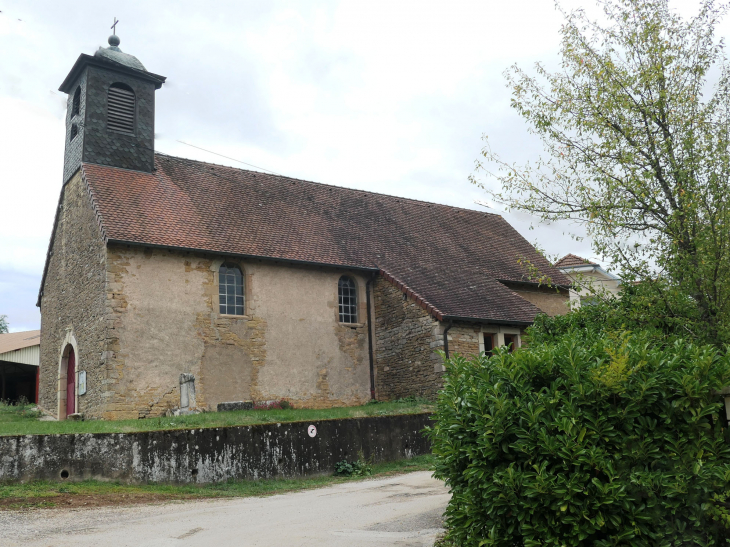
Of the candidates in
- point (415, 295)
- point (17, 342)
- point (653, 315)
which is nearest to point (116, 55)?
point (415, 295)

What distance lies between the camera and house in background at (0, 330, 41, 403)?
27609 mm

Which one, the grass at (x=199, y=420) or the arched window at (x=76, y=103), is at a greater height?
the arched window at (x=76, y=103)

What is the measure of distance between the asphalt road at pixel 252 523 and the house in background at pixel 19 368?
18.7 meters

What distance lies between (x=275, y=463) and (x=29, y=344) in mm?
20178

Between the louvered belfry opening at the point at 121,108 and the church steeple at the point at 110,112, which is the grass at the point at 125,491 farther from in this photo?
the louvered belfry opening at the point at 121,108

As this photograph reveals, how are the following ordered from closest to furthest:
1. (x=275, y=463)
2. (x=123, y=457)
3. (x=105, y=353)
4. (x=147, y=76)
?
(x=123, y=457) → (x=275, y=463) → (x=105, y=353) → (x=147, y=76)

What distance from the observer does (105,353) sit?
16.7m

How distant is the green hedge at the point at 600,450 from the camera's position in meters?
4.87

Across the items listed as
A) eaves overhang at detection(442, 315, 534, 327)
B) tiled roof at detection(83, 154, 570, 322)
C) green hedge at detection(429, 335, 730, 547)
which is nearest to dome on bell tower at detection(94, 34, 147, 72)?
tiled roof at detection(83, 154, 570, 322)

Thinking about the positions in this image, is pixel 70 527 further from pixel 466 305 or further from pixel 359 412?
pixel 466 305

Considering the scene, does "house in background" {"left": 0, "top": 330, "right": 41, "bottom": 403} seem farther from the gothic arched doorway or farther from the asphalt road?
the asphalt road

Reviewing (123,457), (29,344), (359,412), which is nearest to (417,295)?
(359,412)

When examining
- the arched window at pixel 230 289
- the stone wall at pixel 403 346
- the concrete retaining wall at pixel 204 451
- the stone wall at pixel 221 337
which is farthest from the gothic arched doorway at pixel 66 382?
the stone wall at pixel 403 346

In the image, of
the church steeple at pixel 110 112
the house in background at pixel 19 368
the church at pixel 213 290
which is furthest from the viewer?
the house in background at pixel 19 368
